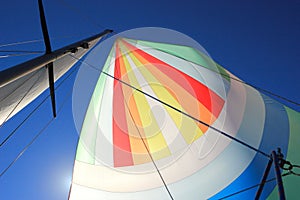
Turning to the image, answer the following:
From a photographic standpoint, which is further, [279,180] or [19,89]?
→ [19,89]

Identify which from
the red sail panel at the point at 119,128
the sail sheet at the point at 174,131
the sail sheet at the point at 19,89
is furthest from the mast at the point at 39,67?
the red sail panel at the point at 119,128

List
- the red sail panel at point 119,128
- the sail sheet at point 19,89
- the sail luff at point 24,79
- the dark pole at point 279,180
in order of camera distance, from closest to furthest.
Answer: the dark pole at point 279,180, the sail luff at point 24,79, the sail sheet at point 19,89, the red sail panel at point 119,128

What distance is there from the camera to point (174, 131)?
8055mm

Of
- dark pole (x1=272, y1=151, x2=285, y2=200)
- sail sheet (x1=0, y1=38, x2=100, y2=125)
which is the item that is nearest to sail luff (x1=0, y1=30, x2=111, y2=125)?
sail sheet (x1=0, y1=38, x2=100, y2=125)

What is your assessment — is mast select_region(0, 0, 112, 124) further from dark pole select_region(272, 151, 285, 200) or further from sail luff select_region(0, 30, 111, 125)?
dark pole select_region(272, 151, 285, 200)

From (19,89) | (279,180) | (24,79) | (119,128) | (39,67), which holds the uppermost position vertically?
(39,67)

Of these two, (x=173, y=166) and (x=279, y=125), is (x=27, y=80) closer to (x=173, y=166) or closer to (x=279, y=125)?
(x=173, y=166)

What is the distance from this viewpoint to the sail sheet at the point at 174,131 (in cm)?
671

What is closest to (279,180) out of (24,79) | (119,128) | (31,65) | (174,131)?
(31,65)

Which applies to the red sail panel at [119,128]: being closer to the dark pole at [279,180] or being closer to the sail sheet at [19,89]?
the sail sheet at [19,89]

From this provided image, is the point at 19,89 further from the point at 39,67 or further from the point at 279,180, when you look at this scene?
the point at 279,180

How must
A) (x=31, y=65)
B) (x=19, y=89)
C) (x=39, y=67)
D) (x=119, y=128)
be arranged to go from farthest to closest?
(x=119, y=128) → (x=19, y=89) → (x=39, y=67) → (x=31, y=65)

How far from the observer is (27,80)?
4.04 metres

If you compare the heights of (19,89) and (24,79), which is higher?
(24,79)
